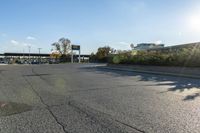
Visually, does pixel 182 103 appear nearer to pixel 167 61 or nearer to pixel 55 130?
pixel 55 130

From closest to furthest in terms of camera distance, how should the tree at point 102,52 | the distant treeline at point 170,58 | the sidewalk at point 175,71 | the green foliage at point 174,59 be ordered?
the sidewalk at point 175,71, the green foliage at point 174,59, the distant treeline at point 170,58, the tree at point 102,52

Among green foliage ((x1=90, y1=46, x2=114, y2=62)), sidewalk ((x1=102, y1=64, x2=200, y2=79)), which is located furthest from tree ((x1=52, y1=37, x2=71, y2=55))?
sidewalk ((x1=102, y1=64, x2=200, y2=79))

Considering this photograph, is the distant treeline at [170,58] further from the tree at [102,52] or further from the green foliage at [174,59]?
the tree at [102,52]

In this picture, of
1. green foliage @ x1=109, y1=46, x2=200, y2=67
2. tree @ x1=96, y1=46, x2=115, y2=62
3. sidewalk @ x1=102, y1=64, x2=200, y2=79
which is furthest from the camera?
tree @ x1=96, y1=46, x2=115, y2=62

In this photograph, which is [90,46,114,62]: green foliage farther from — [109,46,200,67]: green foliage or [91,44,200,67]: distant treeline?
[109,46,200,67]: green foliage

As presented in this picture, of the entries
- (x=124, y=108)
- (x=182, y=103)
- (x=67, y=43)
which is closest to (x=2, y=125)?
(x=124, y=108)

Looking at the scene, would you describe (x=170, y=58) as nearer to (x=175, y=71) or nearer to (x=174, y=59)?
(x=174, y=59)

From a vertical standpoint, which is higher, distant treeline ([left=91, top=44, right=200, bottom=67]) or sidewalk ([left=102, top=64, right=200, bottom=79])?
distant treeline ([left=91, top=44, right=200, bottom=67])

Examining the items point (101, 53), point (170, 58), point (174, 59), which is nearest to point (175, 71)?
point (174, 59)

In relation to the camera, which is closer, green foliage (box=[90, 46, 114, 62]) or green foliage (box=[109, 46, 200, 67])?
green foliage (box=[109, 46, 200, 67])

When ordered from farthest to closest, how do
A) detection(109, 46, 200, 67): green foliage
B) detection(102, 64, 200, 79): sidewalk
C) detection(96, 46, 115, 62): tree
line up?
1. detection(96, 46, 115, 62): tree
2. detection(109, 46, 200, 67): green foliage
3. detection(102, 64, 200, 79): sidewalk

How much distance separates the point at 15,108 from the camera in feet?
22.8

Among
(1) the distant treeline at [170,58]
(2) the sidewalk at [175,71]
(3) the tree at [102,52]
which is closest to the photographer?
(2) the sidewalk at [175,71]

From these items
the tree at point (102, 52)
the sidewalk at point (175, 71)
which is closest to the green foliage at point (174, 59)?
the sidewalk at point (175, 71)
